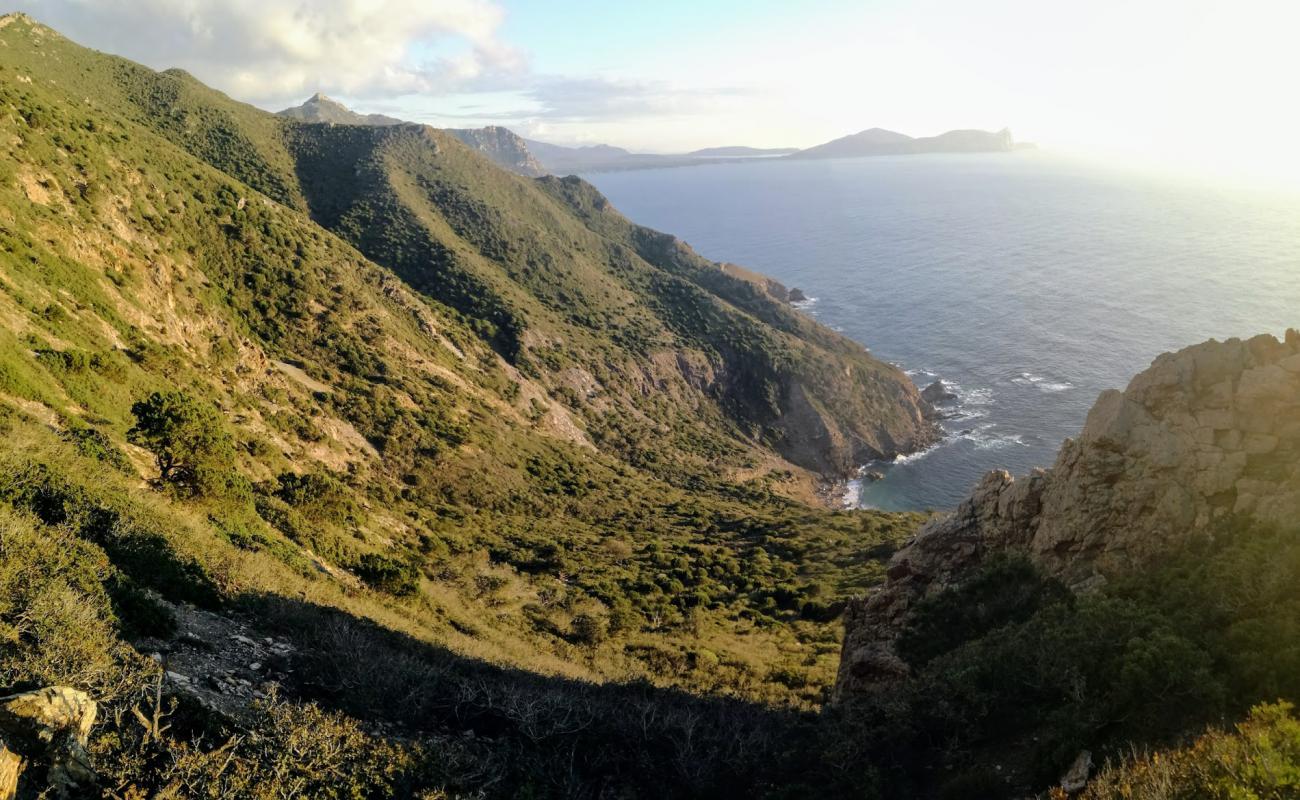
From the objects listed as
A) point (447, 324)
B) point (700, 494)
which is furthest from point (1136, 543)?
point (447, 324)

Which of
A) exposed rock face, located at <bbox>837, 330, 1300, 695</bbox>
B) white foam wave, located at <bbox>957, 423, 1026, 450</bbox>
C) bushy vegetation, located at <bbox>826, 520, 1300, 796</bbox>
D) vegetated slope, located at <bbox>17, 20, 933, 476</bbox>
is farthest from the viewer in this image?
white foam wave, located at <bbox>957, 423, 1026, 450</bbox>

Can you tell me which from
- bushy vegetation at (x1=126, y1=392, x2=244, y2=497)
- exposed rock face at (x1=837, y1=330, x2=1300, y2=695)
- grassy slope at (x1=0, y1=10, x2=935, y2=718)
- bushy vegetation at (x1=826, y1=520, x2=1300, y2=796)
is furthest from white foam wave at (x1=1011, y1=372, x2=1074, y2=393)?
bushy vegetation at (x1=126, y1=392, x2=244, y2=497)

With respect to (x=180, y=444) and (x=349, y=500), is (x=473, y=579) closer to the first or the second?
(x=349, y=500)

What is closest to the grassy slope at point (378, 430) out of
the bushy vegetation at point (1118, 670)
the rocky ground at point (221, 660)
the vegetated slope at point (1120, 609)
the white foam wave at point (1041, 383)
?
the rocky ground at point (221, 660)

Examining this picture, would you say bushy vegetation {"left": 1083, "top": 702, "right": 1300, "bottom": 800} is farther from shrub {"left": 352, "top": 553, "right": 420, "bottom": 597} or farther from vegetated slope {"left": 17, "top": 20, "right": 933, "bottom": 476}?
vegetated slope {"left": 17, "top": 20, "right": 933, "bottom": 476}

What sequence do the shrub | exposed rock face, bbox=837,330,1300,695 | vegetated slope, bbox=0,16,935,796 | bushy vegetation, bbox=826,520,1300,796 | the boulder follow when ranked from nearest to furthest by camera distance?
the boulder, bushy vegetation, bbox=826,520,1300,796, vegetated slope, bbox=0,16,935,796, exposed rock face, bbox=837,330,1300,695, the shrub

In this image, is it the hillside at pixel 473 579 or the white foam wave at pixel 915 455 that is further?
the white foam wave at pixel 915 455

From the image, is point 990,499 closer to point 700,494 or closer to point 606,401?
point 700,494

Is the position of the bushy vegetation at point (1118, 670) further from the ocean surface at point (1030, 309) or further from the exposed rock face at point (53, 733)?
the ocean surface at point (1030, 309)
